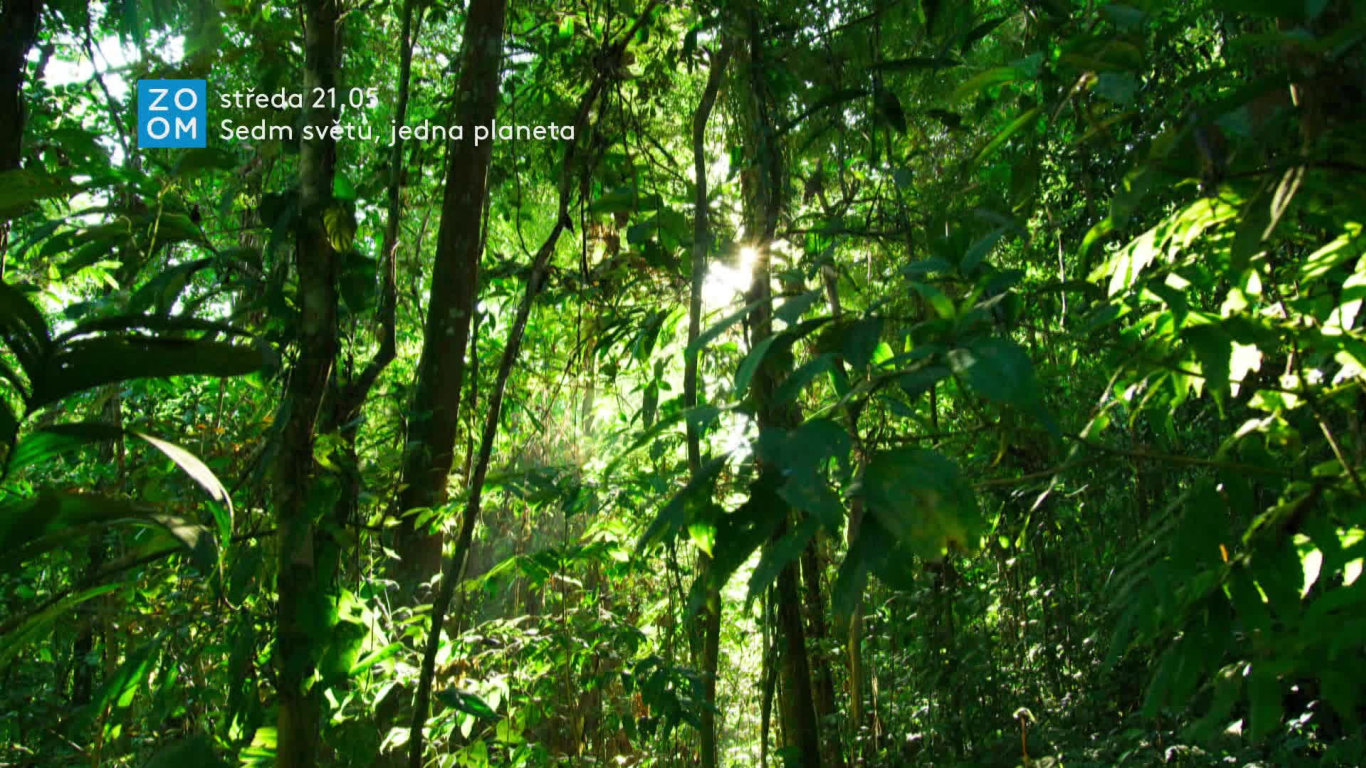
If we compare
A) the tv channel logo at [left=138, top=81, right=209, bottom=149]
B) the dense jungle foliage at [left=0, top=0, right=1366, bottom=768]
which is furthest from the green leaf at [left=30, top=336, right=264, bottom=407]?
the tv channel logo at [left=138, top=81, right=209, bottom=149]

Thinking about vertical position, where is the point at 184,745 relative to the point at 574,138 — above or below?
below

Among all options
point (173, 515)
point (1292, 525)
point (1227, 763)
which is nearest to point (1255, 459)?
point (1292, 525)

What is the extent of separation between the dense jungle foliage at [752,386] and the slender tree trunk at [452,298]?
0.01 metres

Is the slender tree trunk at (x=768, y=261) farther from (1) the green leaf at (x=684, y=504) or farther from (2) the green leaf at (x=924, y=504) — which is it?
(2) the green leaf at (x=924, y=504)

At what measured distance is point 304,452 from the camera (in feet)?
4.16

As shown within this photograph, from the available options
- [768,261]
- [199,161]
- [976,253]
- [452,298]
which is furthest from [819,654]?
[976,253]

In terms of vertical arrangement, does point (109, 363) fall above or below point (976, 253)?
below

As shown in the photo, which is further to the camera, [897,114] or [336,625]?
[897,114]

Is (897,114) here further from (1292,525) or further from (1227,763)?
(1227,763)

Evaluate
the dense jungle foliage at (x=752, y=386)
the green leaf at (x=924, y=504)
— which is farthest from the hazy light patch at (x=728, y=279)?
the green leaf at (x=924, y=504)

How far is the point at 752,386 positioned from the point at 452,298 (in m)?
1.20

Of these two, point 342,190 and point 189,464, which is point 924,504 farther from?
point 342,190

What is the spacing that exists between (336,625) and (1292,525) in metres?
1.16

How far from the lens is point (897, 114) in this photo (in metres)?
1.61
